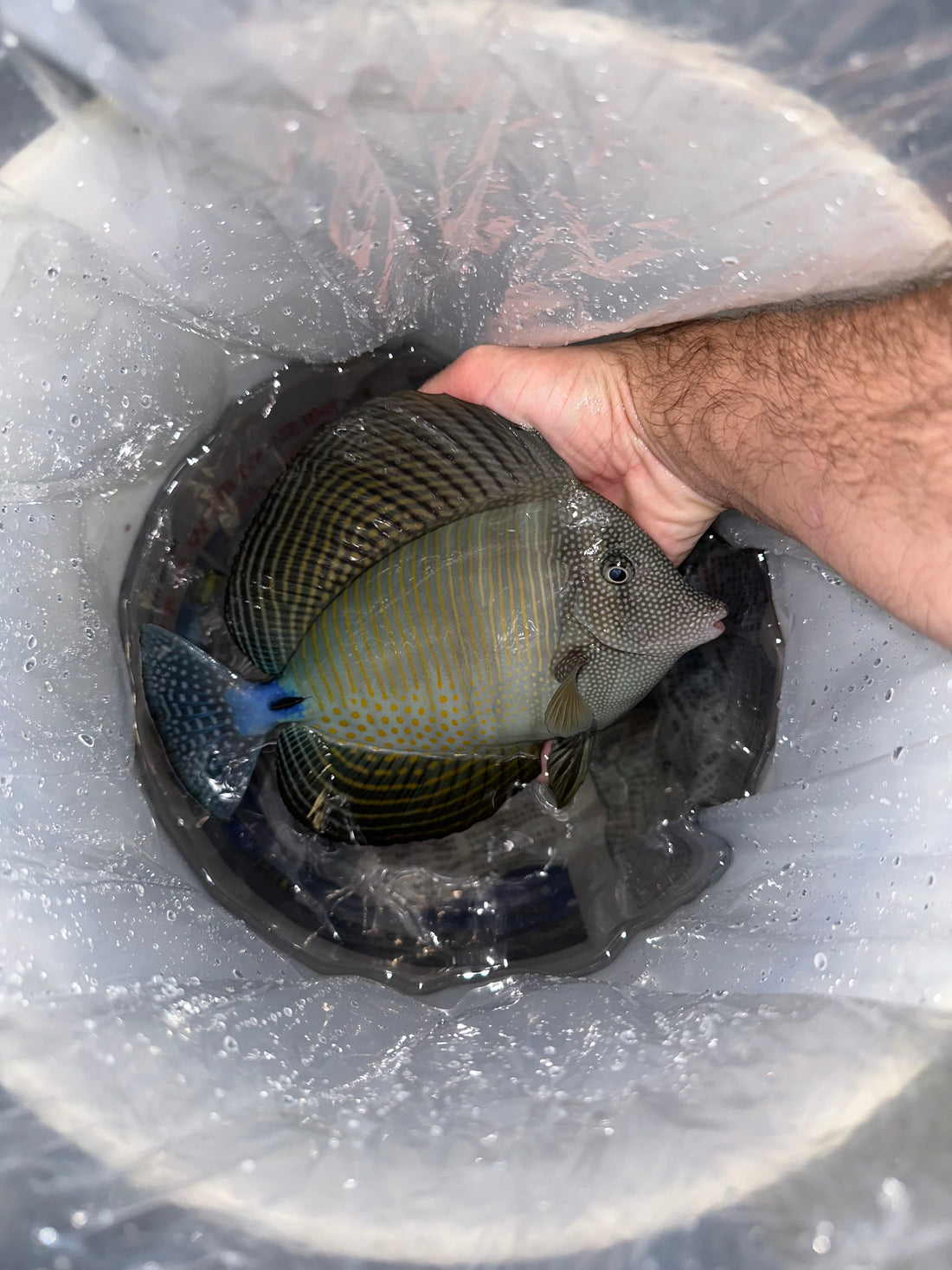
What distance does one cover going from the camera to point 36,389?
101 centimetres

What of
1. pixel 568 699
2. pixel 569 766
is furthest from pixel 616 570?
pixel 569 766

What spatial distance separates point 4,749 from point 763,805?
3.18ft

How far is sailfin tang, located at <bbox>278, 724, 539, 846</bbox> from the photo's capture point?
1.15 metres

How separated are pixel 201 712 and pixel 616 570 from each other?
1.90ft

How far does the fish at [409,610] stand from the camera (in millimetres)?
1108

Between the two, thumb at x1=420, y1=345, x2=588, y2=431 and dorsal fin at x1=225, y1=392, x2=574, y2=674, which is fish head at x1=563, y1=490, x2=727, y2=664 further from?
thumb at x1=420, y1=345, x2=588, y2=431

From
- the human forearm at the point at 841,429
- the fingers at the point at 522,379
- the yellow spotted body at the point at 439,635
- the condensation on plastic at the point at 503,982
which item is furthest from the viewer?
the fingers at the point at 522,379

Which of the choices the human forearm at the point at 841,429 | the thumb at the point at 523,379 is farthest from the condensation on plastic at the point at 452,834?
the human forearm at the point at 841,429

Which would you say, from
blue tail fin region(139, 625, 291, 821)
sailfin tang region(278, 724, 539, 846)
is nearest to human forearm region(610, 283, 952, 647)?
sailfin tang region(278, 724, 539, 846)

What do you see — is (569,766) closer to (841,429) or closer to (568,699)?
(568,699)

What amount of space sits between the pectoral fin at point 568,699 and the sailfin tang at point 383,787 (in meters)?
0.11

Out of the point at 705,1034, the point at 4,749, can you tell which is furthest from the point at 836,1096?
the point at 4,749

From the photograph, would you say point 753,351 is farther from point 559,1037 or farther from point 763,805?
point 559,1037

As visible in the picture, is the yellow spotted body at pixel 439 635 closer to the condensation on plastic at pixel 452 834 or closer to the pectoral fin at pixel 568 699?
the pectoral fin at pixel 568 699
